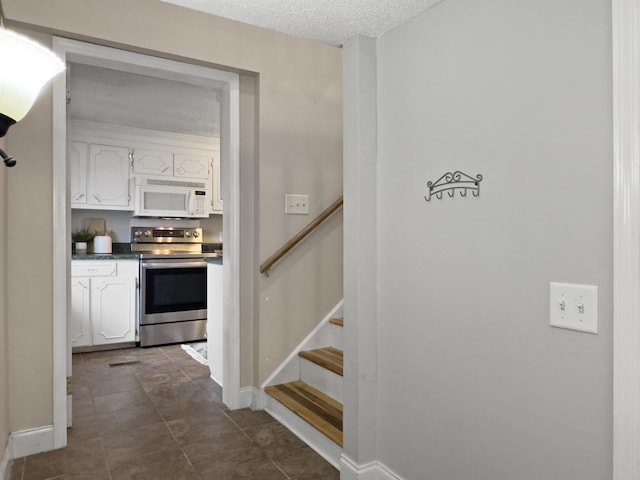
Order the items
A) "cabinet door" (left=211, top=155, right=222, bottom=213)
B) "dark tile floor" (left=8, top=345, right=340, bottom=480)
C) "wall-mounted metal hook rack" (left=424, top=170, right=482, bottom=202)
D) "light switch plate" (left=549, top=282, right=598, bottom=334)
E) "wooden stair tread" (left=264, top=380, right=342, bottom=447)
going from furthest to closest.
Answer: "cabinet door" (left=211, top=155, right=222, bottom=213), "wooden stair tread" (left=264, top=380, right=342, bottom=447), "dark tile floor" (left=8, top=345, right=340, bottom=480), "wall-mounted metal hook rack" (left=424, top=170, right=482, bottom=202), "light switch plate" (left=549, top=282, right=598, bottom=334)

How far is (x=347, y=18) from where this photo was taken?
1.71 m

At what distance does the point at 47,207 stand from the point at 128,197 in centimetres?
273

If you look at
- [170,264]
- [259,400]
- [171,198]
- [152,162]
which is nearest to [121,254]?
[170,264]

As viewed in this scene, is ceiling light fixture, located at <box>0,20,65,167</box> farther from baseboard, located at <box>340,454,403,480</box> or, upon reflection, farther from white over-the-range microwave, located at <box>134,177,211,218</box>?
white over-the-range microwave, located at <box>134,177,211,218</box>

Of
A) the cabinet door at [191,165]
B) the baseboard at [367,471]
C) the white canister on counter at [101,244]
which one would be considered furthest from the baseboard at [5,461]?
the cabinet door at [191,165]

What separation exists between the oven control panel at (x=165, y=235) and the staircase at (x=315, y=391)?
2.97 meters

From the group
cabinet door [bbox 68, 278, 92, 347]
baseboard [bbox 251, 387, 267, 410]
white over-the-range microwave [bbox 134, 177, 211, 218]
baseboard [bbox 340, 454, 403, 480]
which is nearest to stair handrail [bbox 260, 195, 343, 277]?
baseboard [bbox 251, 387, 267, 410]

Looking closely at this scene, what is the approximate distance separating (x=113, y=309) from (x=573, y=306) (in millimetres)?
4295

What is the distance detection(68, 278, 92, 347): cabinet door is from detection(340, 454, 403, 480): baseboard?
3368 millimetres

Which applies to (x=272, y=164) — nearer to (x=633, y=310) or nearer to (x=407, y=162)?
(x=407, y=162)

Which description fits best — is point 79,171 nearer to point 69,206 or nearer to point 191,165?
point 191,165

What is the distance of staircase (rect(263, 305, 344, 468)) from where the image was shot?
2.22 metres

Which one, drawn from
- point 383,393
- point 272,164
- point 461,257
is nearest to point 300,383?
point 383,393

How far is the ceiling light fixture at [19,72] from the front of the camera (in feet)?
3.42
